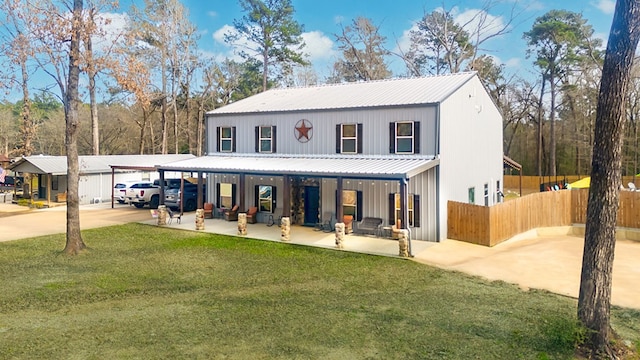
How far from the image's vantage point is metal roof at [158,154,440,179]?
15.1 m

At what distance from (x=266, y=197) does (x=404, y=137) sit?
6.96m

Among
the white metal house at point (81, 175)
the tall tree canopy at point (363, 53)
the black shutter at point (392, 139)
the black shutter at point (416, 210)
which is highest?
the tall tree canopy at point (363, 53)

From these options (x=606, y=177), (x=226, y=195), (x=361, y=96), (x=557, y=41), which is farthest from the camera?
(x=557, y=41)

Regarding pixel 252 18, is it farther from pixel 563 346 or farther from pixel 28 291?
pixel 563 346

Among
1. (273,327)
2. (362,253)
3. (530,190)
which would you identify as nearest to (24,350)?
(273,327)

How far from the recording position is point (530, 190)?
41.5m

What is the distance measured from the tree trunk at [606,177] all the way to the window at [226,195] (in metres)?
16.3

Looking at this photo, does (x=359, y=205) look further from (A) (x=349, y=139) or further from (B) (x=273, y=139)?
(B) (x=273, y=139)

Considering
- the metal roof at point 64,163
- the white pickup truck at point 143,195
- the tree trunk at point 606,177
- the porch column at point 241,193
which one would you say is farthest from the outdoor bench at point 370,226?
the metal roof at point 64,163

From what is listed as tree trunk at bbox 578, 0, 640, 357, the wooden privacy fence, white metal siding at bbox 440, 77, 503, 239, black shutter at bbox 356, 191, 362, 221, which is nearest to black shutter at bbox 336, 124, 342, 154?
black shutter at bbox 356, 191, 362, 221

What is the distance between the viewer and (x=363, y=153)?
58.9 ft

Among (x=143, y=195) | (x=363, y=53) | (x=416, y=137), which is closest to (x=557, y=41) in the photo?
(x=363, y=53)

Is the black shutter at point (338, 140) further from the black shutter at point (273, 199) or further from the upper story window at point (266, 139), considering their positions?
the black shutter at point (273, 199)

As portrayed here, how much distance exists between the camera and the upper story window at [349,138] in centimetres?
1808
